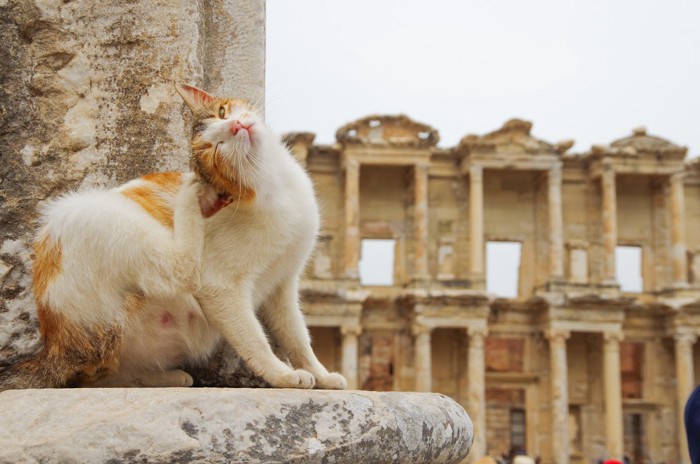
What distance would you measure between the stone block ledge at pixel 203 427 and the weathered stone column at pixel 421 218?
24.1 m

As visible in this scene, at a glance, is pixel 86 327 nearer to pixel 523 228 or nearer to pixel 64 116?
pixel 64 116

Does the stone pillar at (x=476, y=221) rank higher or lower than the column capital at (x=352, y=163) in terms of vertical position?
lower

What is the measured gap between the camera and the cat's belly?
81.4 inches

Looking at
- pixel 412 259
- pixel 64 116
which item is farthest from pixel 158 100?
pixel 412 259

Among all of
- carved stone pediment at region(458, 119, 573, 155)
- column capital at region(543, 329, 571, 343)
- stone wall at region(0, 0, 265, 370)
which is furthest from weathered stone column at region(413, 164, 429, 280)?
stone wall at region(0, 0, 265, 370)

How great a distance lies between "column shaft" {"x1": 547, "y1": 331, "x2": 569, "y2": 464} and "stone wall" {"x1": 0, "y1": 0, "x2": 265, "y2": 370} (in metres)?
23.2

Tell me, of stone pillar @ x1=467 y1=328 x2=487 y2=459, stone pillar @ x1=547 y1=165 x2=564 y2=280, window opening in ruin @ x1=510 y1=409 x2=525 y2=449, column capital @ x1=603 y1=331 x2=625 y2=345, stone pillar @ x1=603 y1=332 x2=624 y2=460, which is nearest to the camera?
stone pillar @ x1=467 y1=328 x2=487 y2=459

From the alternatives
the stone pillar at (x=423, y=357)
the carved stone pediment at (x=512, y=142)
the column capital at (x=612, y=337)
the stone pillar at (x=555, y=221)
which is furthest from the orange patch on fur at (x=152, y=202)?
the stone pillar at (x=555, y=221)

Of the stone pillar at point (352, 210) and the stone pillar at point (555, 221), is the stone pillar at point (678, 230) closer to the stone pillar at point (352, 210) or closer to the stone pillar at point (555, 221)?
the stone pillar at point (555, 221)

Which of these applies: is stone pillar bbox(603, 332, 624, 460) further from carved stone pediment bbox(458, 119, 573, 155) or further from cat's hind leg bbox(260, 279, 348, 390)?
cat's hind leg bbox(260, 279, 348, 390)

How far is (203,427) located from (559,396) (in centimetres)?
2436

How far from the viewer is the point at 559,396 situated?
2498 centimetres

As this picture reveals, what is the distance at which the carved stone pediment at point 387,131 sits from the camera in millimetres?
26078

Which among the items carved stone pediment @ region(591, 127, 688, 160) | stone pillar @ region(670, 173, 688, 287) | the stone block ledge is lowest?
the stone block ledge
